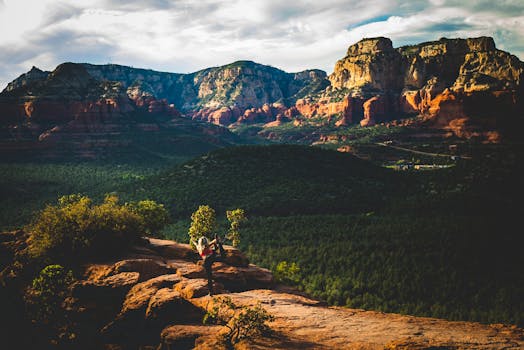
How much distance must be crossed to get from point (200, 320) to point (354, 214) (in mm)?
75594

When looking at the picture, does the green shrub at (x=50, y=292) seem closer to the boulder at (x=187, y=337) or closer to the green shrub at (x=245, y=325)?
the boulder at (x=187, y=337)

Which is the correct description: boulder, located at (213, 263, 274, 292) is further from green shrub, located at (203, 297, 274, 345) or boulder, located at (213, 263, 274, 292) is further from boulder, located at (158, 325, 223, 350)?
green shrub, located at (203, 297, 274, 345)

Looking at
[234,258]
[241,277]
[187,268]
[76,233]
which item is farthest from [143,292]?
[234,258]

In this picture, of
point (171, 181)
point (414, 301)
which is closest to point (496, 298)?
point (414, 301)

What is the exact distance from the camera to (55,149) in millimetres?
161625

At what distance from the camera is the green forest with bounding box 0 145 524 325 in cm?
4997

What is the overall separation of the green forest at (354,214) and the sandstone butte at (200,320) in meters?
26.7

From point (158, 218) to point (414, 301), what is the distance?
36.3m

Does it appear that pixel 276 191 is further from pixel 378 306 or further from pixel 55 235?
pixel 55 235

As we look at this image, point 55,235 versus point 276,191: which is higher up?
point 55,235

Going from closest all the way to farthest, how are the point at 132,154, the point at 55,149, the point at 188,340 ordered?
the point at 188,340 → the point at 55,149 → the point at 132,154

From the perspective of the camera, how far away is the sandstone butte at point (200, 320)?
16016 mm

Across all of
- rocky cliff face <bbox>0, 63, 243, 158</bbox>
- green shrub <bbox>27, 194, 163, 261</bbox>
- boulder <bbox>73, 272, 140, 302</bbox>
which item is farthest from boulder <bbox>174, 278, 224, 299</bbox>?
rocky cliff face <bbox>0, 63, 243, 158</bbox>

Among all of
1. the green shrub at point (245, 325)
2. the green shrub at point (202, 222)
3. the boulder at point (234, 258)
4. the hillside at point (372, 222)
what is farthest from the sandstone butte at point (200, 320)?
the hillside at point (372, 222)
